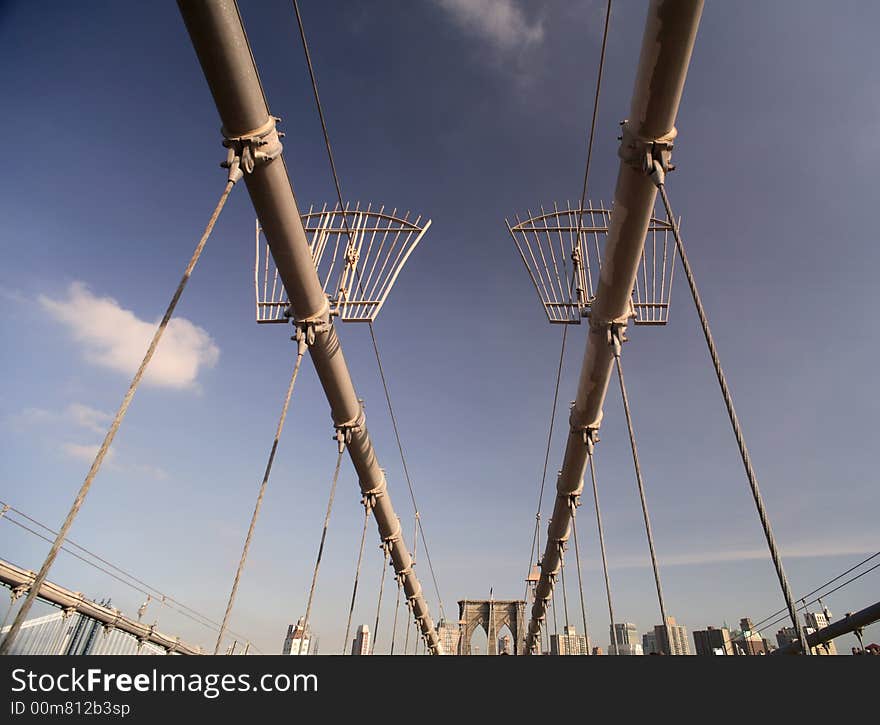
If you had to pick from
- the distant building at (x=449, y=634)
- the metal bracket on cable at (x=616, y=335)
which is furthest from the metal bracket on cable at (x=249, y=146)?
the distant building at (x=449, y=634)

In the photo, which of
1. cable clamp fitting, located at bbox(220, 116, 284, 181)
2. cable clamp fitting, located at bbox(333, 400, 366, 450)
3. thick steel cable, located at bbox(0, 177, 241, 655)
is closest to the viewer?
thick steel cable, located at bbox(0, 177, 241, 655)

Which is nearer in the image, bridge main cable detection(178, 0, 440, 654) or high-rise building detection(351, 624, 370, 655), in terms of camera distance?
bridge main cable detection(178, 0, 440, 654)

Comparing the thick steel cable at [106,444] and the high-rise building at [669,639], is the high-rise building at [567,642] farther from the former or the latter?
the thick steel cable at [106,444]

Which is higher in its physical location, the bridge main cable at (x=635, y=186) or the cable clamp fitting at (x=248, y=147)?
the bridge main cable at (x=635, y=186)

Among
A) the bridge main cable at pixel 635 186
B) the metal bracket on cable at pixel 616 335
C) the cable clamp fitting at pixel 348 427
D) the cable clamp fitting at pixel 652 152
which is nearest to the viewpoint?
the bridge main cable at pixel 635 186

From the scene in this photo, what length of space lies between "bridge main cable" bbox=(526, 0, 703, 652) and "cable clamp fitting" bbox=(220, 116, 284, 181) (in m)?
4.85

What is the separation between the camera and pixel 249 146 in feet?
20.8

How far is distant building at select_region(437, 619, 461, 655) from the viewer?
3844 cm

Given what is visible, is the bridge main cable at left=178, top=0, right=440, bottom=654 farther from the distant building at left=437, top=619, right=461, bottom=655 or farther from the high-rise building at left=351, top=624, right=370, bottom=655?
the high-rise building at left=351, top=624, right=370, bottom=655

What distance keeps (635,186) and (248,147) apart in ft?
17.9

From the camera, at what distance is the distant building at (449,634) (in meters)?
38.4

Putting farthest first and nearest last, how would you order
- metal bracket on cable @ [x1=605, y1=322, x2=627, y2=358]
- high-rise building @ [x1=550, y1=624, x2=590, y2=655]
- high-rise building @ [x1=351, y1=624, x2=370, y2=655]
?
1. high-rise building @ [x1=351, y1=624, x2=370, y2=655]
2. high-rise building @ [x1=550, y1=624, x2=590, y2=655]
3. metal bracket on cable @ [x1=605, y1=322, x2=627, y2=358]

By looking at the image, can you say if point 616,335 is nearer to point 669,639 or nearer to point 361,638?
point 669,639

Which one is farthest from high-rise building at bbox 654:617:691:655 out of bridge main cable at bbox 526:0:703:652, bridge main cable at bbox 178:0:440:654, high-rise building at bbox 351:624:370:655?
high-rise building at bbox 351:624:370:655
